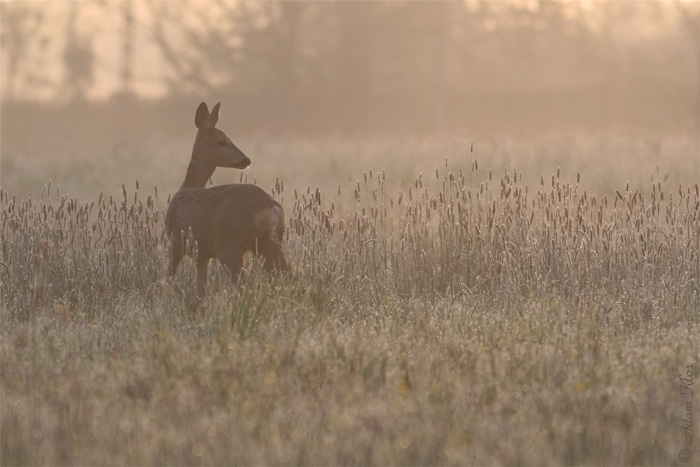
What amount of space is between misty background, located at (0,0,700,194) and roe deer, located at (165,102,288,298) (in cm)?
3571

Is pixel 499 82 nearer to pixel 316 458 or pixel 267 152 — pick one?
pixel 267 152

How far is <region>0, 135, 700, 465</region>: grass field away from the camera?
525cm

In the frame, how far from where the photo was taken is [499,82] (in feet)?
164

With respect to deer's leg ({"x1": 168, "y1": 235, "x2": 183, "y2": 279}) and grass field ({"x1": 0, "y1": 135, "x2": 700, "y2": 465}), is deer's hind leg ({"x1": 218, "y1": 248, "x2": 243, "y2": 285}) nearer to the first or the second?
grass field ({"x1": 0, "y1": 135, "x2": 700, "y2": 465})

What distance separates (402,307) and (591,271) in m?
1.51

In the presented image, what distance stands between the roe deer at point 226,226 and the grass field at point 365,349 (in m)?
0.22

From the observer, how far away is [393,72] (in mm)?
48438

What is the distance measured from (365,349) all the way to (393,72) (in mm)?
42548

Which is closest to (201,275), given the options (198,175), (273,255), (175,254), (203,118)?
(175,254)

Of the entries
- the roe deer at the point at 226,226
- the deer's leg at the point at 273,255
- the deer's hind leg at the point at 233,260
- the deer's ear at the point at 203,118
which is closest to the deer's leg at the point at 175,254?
the roe deer at the point at 226,226

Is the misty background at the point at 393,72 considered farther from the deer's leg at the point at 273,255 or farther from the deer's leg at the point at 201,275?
the deer's leg at the point at 273,255

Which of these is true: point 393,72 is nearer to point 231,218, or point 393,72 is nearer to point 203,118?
point 203,118

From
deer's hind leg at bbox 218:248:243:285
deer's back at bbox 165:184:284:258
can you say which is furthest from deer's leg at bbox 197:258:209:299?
deer's hind leg at bbox 218:248:243:285

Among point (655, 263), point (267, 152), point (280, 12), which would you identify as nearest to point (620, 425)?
point (655, 263)
